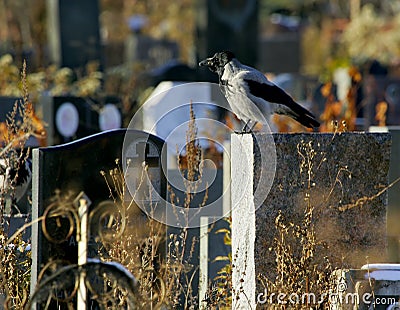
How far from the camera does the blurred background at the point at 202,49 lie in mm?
11930

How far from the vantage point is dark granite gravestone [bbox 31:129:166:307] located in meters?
5.02

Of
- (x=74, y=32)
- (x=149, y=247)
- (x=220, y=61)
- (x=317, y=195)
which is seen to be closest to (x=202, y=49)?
(x=74, y=32)

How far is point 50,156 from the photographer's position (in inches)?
200

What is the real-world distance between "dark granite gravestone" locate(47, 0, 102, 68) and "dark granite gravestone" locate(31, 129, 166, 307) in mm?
9961

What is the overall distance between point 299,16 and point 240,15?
20.7 m

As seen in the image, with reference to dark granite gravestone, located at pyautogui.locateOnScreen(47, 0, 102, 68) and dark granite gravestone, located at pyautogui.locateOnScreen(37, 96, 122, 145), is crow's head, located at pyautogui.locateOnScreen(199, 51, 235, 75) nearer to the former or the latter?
dark granite gravestone, located at pyautogui.locateOnScreen(37, 96, 122, 145)

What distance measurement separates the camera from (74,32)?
601 inches

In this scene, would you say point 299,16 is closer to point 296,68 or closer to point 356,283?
point 296,68

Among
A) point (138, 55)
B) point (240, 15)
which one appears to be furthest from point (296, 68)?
point (240, 15)

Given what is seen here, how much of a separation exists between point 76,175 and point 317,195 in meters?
1.38

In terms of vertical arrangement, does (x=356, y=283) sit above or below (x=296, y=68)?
below

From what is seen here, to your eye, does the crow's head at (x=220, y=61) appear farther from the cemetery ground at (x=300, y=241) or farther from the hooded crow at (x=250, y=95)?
the cemetery ground at (x=300, y=241)

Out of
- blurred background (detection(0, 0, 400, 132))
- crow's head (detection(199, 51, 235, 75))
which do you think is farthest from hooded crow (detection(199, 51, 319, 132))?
blurred background (detection(0, 0, 400, 132))

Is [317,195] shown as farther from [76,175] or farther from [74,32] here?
[74,32]
